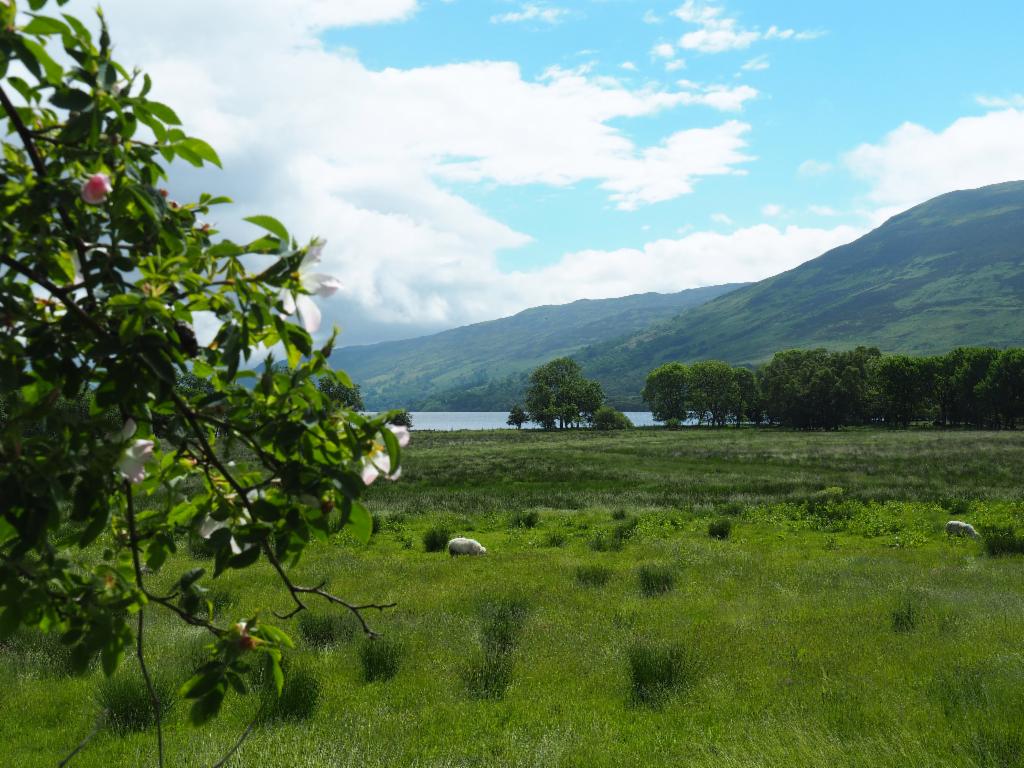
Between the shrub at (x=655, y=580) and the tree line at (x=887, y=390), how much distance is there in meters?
94.2

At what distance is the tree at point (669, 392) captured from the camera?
127 meters

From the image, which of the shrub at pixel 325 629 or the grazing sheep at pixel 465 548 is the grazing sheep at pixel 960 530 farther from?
the shrub at pixel 325 629

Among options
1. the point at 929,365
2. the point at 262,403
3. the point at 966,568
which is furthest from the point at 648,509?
the point at 929,365

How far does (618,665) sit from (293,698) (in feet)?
12.1

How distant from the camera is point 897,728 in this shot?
586 centimetres

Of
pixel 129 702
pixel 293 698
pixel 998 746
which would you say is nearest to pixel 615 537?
pixel 293 698

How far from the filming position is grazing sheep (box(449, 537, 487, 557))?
1631 centimetres

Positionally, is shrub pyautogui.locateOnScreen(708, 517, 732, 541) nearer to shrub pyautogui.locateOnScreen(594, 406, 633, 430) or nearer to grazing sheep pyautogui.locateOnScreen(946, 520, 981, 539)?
grazing sheep pyautogui.locateOnScreen(946, 520, 981, 539)

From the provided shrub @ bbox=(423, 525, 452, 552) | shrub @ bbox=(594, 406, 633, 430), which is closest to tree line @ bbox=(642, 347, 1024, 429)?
shrub @ bbox=(594, 406, 633, 430)

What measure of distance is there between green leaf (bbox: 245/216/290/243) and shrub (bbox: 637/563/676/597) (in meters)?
10.9

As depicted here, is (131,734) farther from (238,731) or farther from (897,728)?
(897,728)

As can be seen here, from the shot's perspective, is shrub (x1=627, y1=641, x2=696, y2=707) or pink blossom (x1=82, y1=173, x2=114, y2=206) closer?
pink blossom (x1=82, y1=173, x2=114, y2=206)

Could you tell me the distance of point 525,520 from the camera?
71.3 feet

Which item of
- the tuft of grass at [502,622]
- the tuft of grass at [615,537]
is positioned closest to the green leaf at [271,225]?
the tuft of grass at [502,622]
